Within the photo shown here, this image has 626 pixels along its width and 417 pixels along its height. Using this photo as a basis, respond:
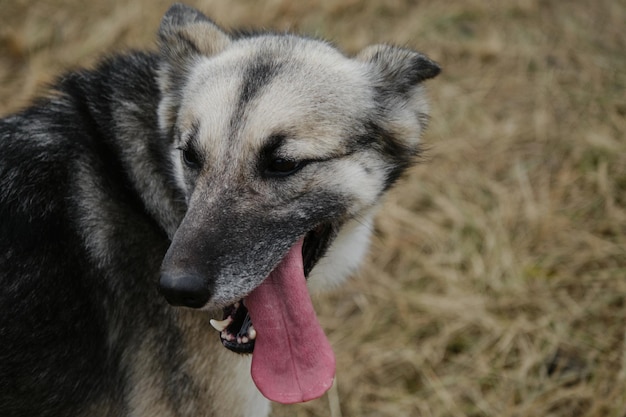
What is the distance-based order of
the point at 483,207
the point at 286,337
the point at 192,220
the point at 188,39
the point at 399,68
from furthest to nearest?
the point at 483,207 → the point at 188,39 → the point at 399,68 → the point at 286,337 → the point at 192,220

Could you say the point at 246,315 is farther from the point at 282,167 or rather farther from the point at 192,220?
the point at 282,167

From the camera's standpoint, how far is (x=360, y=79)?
10.8 ft

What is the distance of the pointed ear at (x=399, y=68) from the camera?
334cm

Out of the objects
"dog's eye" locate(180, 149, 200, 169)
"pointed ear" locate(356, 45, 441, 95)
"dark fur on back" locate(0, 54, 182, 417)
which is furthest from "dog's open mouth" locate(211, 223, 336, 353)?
"pointed ear" locate(356, 45, 441, 95)

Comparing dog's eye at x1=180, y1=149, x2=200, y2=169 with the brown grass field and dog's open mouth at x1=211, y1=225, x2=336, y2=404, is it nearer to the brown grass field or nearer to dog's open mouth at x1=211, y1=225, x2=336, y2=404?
dog's open mouth at x1=211, y1=225, x2=336, y2=404

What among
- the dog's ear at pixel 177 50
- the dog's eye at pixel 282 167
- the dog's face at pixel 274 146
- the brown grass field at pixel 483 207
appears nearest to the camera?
the dog's face at pixel 274 146

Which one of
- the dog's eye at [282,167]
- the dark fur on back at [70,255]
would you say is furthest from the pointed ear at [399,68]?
the dark fur on back at [70,255]

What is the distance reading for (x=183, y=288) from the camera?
2557 millimetres

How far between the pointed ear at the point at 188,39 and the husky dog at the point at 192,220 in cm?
4

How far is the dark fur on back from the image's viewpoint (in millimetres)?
2811

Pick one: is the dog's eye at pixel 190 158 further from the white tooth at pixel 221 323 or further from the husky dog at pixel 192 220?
the white tooth at pixel 221 323

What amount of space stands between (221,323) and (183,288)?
0.44 meters

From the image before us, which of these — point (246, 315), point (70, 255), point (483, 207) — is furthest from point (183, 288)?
point (483, 207)

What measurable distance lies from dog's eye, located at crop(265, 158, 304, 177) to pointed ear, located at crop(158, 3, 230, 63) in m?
0.91
